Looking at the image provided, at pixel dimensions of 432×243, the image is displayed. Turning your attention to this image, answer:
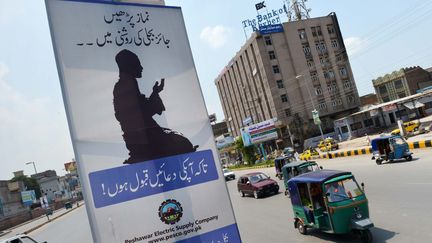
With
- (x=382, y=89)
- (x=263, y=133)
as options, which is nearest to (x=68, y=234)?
(x=263, y=133)

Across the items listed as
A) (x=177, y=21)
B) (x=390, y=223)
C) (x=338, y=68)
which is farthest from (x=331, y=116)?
(x=177, y=21)

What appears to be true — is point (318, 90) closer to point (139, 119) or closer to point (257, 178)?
point (257, 178)

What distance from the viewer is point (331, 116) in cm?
7125

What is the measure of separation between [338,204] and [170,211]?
23.4 ft

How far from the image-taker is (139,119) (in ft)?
14.6

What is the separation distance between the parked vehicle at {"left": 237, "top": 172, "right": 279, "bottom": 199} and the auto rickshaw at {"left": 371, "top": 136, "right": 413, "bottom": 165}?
694cm

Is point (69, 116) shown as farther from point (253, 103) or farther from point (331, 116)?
point (253, 103)

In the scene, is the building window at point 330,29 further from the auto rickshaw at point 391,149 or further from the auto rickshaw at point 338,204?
the auto rickshaw at point 338,204

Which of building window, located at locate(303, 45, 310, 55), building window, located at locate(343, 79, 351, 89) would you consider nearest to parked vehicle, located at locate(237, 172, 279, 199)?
building window, located at locate(303, 45, 310, 55)

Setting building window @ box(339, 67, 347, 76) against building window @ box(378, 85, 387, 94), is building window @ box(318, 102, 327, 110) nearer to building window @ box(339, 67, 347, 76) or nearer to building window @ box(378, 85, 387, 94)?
building window @ box(339, 67, 347, 76)

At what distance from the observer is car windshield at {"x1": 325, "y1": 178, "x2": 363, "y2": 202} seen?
34.5 ft

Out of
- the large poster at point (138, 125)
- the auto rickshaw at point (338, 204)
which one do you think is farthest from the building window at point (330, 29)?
the large poster at point (138, 125)

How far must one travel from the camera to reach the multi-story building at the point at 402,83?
88.2 m

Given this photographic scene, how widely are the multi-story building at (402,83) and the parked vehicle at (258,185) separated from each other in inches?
2921
